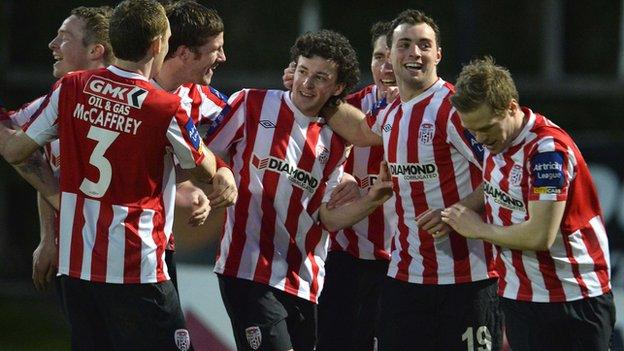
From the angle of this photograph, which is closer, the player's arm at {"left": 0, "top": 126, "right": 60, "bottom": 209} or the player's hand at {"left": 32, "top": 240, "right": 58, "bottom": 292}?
the player's arm at {"left": 0, "top": 126, "right": 60, "bottom": 209}

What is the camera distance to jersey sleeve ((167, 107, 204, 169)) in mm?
5188

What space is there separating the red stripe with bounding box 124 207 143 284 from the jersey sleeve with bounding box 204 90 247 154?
2.81 ft

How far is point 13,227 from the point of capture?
11695 millimetres

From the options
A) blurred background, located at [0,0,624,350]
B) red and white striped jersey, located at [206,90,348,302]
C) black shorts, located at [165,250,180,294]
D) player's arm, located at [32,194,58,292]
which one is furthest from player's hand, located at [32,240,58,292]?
blurred background, located at [0,0,624,350]

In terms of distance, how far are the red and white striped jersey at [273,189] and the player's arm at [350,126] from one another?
5 cm

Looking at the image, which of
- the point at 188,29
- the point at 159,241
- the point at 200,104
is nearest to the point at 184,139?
the point at 159,241

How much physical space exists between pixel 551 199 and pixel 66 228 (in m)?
1.93

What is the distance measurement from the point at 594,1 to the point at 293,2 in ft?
10.3

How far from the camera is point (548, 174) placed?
5.15 metres

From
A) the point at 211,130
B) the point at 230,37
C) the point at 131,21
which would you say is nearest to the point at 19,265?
the point at 230,37

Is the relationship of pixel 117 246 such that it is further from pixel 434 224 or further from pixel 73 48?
pixel 434 224

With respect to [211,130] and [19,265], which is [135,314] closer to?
[211,130]

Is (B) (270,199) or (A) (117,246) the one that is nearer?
(A) (117,246)

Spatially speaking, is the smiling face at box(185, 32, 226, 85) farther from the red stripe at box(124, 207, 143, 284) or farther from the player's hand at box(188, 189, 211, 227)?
the red stripe at box(124, 207, 143, 284)
